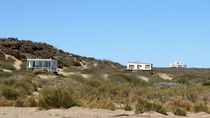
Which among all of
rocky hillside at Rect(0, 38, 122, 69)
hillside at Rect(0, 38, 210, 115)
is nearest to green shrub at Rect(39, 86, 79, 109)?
hillside at Rect(0, 38, 210, 115)

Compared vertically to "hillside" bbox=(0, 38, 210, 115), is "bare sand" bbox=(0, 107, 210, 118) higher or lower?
lower

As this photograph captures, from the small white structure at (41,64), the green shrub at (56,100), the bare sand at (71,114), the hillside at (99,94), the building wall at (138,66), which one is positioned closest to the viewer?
the bare sand at (71,114)

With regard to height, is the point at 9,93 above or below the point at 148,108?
above

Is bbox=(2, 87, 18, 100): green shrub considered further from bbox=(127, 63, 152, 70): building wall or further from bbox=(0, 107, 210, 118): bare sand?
bbox=(127, 63, 152, 70): building wall

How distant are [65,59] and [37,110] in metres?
78.0

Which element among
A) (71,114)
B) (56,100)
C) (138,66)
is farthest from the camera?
(138,66)

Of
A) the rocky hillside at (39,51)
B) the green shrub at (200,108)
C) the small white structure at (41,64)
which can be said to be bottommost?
the green shrub at (200,108)

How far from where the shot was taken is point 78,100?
23.6 m

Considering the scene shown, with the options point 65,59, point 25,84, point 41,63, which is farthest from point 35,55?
point 25,84

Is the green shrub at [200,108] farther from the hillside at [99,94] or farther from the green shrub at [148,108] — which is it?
the green shrub at [148,108]

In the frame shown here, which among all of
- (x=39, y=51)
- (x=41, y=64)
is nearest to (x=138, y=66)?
(x=39, y=51)

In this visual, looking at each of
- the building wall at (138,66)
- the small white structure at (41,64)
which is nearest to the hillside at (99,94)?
the small white structure at (41,64)

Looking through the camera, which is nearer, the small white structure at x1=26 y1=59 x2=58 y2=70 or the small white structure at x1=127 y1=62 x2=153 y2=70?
the small white structure at x1=26 y1=59 x2=58 y2=70

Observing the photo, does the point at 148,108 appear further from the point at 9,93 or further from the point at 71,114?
the point at 9,93
